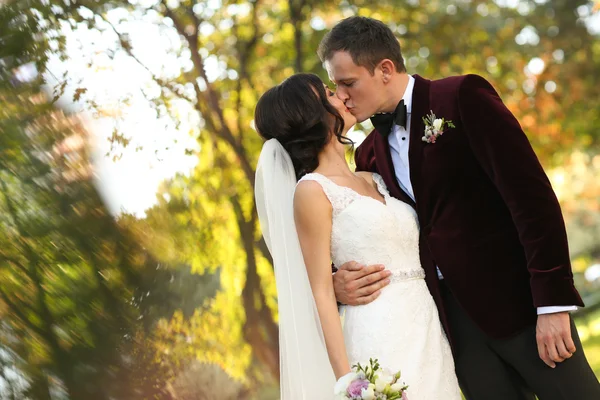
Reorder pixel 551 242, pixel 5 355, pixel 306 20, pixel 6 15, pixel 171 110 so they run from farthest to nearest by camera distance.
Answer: pixel 306 20, pixel 171 110, pixel 6 15, pixel 5 355, pixel 551 242

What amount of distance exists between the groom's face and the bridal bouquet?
1.07 m

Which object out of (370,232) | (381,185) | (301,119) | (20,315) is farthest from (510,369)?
(20,315)

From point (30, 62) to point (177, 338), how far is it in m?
2.48

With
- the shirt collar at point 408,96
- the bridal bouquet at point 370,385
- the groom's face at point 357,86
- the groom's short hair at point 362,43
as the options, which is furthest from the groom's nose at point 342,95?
the bridal bouquet at point 370,385

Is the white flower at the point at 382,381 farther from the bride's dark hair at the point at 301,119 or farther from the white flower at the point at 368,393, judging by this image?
the bride's dark hair at the point at 301,119

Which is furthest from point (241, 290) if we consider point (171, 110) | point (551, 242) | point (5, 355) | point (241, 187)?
point (551, 242)

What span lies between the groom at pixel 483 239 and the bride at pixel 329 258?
0.07 metres

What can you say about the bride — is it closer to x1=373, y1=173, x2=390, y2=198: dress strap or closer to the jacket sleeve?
x1=373, y1=173, x2=390, y2=198: dress strap

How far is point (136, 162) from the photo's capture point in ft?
18.8

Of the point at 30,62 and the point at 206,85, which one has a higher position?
the point at 206,85

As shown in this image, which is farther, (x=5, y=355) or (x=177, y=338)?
(x=177, y=338)

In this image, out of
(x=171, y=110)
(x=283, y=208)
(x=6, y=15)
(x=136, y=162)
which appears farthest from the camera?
(x=171, y=110)

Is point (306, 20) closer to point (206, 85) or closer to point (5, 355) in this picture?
point (206, 85)

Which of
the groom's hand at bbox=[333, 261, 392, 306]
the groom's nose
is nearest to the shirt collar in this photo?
the groom's nose
